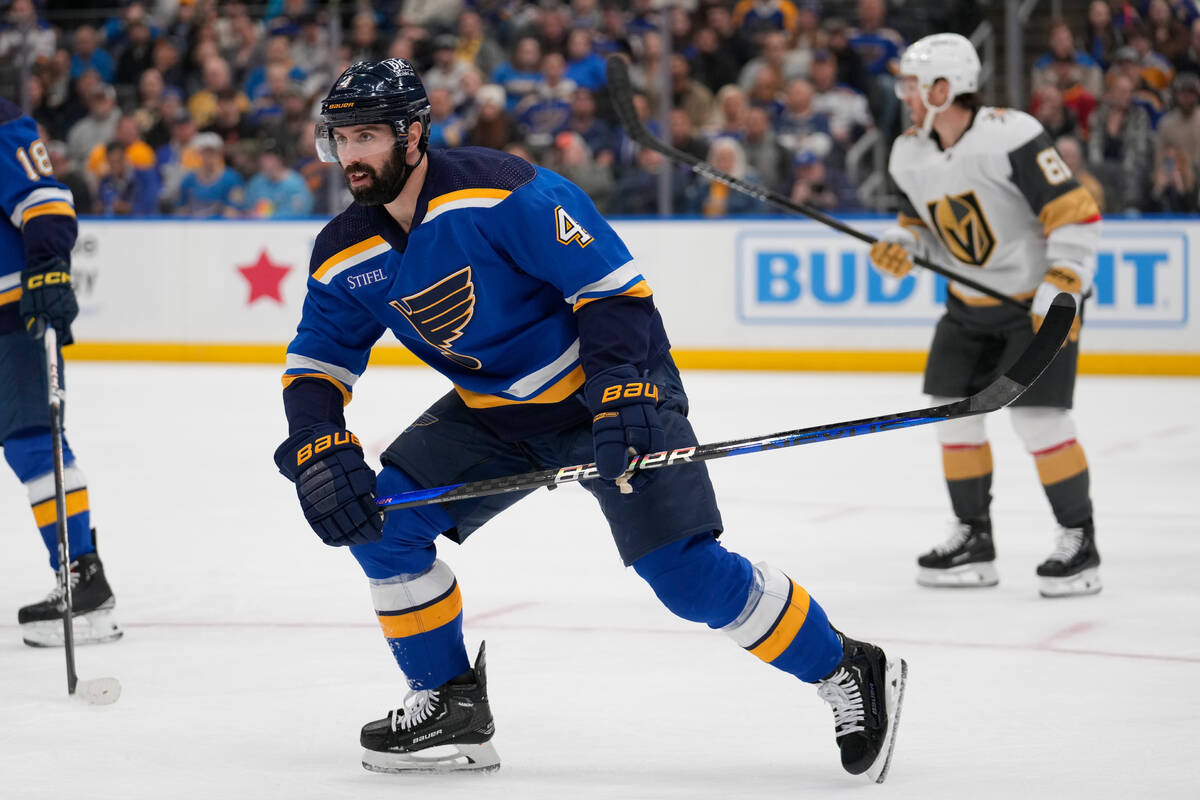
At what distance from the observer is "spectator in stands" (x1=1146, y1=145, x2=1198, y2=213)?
28.6 ft

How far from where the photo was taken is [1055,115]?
9.09m

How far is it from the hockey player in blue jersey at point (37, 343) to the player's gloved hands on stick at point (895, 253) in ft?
6.76

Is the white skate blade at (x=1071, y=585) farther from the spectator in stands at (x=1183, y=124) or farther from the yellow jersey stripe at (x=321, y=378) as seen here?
the spectator in stands at (x=1183, y=124)

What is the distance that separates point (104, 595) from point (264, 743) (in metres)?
0.99

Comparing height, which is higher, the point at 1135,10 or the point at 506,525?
the point at 1135,10

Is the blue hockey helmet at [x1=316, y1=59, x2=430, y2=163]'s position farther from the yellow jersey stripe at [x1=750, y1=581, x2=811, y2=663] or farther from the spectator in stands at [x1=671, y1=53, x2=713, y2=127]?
the spectator in stands at [x1=671, y1=53, x2=713, y2=127]

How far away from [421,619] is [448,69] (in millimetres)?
8447

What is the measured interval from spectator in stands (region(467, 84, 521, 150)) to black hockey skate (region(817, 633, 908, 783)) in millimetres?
7633

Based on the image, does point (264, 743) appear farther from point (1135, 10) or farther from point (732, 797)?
point (1135, 10)

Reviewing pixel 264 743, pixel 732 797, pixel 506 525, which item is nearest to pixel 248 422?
pixel 506 525

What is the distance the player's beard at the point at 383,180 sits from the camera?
267 cm

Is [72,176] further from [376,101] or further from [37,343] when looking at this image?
[376,101]

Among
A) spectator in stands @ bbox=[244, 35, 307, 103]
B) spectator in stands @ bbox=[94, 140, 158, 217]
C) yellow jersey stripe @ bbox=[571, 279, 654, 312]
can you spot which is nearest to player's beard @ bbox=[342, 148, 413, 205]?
yellow jersey stripe @ bbox=[571, 279, 654, 312]

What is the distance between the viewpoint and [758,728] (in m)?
3.10
